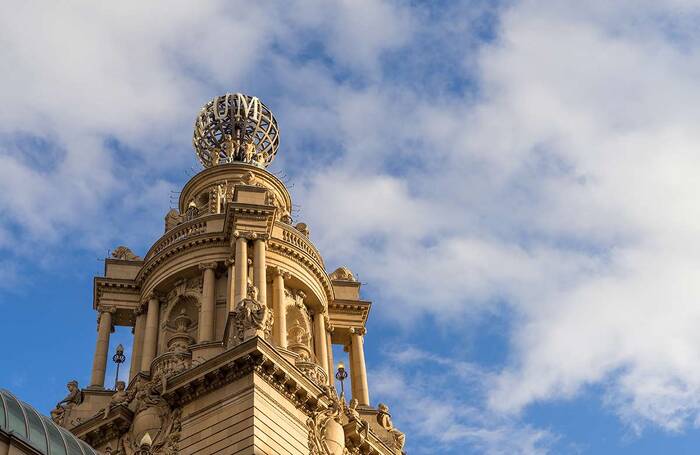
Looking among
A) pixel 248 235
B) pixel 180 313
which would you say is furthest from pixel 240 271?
pixel 180 313

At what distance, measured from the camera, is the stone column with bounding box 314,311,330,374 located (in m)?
46.5

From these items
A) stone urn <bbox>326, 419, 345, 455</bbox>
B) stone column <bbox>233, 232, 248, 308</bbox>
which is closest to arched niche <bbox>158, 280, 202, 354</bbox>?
stone column <bbox>233, 232, 248, 308</bbox>

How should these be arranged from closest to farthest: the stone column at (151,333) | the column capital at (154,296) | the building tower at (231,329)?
1. the building tower at (231,329)
2. the stone column at (151,333)
3. the column capital at (154,296)

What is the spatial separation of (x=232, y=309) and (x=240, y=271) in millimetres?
2512

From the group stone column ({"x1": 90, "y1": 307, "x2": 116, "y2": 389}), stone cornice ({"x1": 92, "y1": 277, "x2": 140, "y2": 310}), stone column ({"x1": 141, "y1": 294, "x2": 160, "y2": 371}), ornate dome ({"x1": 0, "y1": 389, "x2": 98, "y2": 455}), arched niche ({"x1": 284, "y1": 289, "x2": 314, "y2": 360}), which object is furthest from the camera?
stone cornice ({"x1": 92, "y1": 277, "x2": 140, "y2": 310})

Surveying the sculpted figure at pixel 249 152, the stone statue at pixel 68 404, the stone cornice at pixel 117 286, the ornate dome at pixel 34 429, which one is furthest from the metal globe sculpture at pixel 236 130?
the ornate dome at pixel 34 429

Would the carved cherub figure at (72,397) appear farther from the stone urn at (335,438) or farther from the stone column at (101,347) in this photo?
the stone urn at (335,438)

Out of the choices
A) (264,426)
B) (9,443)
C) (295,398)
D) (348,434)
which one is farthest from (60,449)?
(348,434)

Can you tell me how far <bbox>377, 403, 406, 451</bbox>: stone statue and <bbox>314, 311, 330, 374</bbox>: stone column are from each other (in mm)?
2841

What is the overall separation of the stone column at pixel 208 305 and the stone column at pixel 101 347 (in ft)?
18.5

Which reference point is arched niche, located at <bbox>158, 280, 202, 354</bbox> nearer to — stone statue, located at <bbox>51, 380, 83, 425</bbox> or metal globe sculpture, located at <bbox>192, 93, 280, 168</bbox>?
stone statue, located at <bbox>51, 380, 83, 425</bbox>

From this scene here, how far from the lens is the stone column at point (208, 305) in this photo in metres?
43.6

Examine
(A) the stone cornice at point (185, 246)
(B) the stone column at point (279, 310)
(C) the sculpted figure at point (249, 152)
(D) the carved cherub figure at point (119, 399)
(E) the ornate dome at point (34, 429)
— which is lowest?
(E) the ornate dome at point (34, 429)

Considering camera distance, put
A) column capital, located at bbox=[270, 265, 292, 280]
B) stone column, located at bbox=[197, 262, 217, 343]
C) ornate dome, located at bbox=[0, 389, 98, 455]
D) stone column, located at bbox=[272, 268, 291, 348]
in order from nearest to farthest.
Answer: ornate dome, located at bbox=[0, 389, 98, 455], stone column, located at bbox=[272, 268, 291, 348], stone column, located at bbox=[197, 262, 217, 343], column capital, located at bbox=[270, 265, 292, 280]
